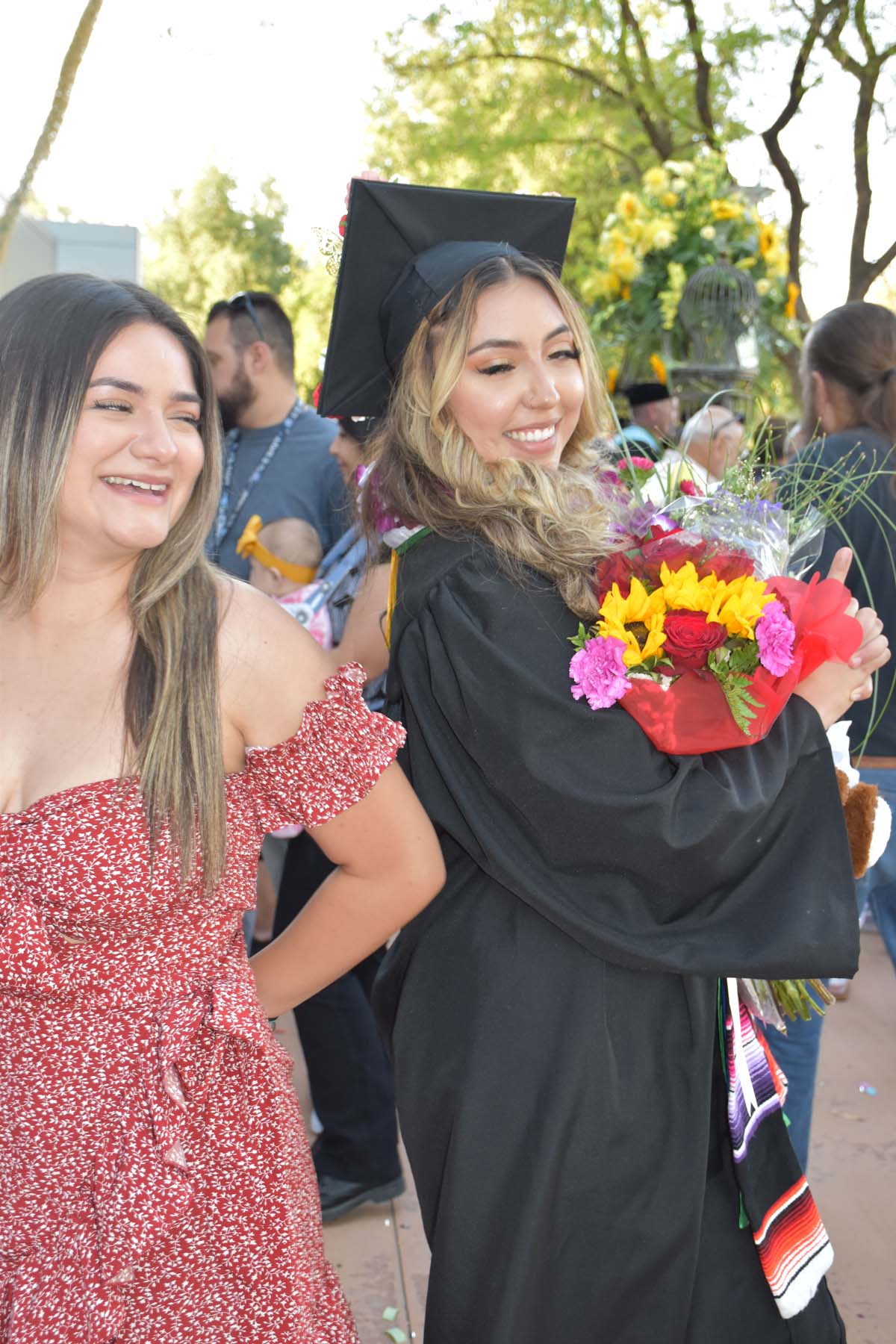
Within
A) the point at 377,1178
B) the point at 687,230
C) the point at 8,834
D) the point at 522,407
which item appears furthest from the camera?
the point at 687,230

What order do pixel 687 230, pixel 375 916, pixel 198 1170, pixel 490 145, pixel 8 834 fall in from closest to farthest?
1. pixel 8 834
2. pixel 198 1170
3. pixel 375 916
4. pixel 687 230
5. pixel 490 145

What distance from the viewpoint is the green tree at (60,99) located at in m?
5.36

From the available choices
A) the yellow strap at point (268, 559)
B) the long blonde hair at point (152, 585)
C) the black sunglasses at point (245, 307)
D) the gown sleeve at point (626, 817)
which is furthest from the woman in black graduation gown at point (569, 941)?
the black sunglasses at point (245, 307)

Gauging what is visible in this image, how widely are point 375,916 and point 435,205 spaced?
1.30m

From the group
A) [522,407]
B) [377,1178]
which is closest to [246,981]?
[522,407]

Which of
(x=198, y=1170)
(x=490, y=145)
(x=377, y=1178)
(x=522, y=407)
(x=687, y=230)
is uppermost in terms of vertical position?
(x=490, y=145)

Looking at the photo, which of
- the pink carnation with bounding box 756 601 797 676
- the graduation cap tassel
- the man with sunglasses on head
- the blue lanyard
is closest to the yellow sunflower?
the pink carnation with bounding box 756 601 797 676

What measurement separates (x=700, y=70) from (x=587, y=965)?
12115 mm

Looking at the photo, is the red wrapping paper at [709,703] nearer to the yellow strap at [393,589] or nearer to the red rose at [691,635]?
the red rose at [691,635]

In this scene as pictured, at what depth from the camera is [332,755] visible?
1.81 meters

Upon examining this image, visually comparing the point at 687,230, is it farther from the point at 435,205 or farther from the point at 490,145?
the point at 490,145

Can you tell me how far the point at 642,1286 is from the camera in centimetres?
189

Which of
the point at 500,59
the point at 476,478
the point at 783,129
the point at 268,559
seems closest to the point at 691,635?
the point at 476,478

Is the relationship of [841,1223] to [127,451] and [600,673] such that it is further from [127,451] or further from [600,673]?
[127,451]
